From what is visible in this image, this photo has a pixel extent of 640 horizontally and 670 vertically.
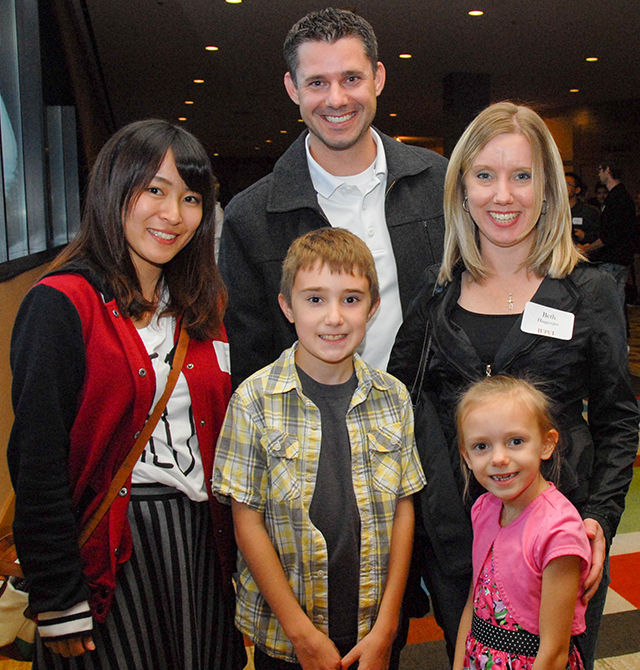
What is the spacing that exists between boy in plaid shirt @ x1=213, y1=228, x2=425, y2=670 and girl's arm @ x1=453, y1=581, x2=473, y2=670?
0.15 meters

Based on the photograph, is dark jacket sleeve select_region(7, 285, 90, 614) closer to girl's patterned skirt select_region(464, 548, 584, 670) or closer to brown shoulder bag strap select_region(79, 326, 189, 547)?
brown shoulder bag strap select_region(79, 326, 189, 547)

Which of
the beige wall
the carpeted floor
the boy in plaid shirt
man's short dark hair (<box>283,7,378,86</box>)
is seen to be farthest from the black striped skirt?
the beige wall

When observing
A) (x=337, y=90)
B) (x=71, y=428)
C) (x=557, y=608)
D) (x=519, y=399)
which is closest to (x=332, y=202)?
A: (x=337, y=90)

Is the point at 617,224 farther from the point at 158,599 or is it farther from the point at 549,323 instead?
the point at 158,599

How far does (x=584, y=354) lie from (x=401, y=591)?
68cm

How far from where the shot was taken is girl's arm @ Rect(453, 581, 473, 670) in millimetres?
1404

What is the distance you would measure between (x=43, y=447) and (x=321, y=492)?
1.94ft

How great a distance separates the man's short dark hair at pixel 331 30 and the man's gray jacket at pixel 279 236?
0.32 m

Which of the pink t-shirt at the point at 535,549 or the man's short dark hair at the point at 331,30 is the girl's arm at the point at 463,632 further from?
the man's short dark hair at the point at 331,30

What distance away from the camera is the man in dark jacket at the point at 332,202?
183 cm

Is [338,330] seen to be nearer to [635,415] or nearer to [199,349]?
[199,349]

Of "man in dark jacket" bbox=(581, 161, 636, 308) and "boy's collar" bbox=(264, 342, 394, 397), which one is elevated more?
"man in dark jacket" bbox=(581, 161, 636, 308)

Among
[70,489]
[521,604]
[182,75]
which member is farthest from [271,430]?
[182,75]

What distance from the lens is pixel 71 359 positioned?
1240mm
